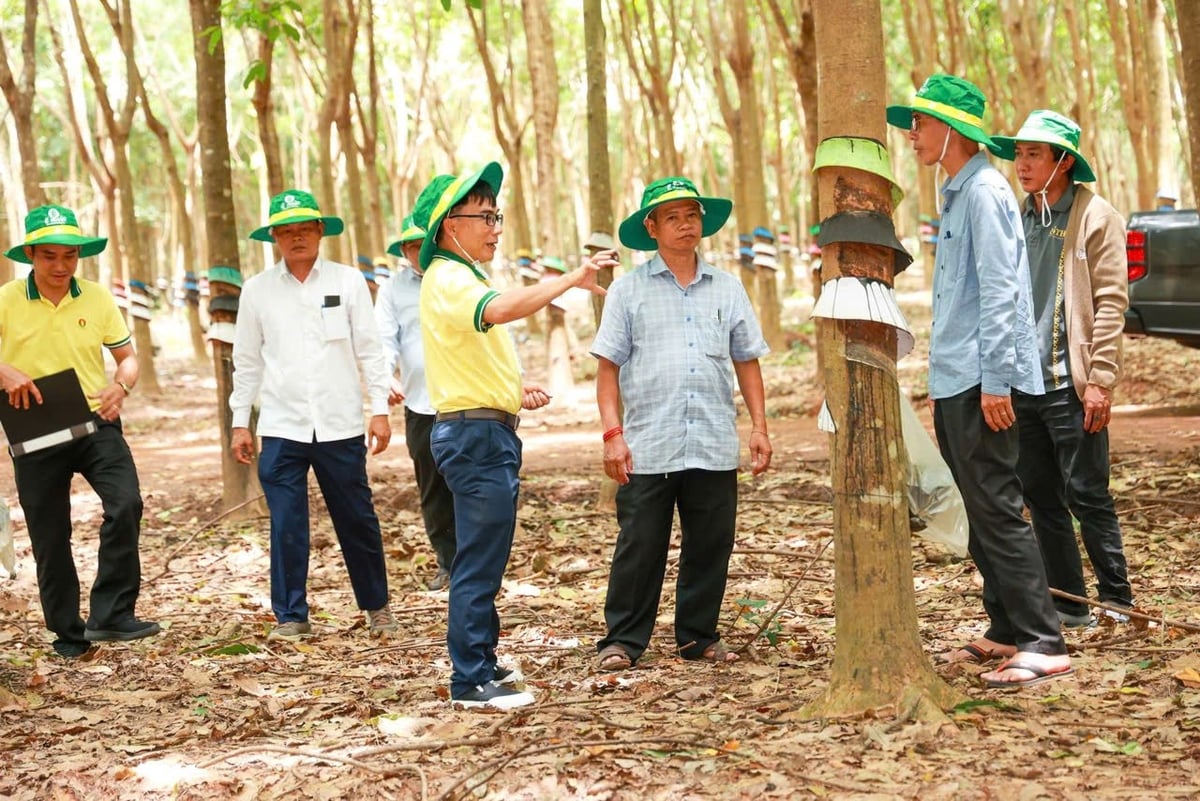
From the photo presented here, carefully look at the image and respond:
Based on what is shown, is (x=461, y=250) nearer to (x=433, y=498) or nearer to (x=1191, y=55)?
(x=433, y=498)

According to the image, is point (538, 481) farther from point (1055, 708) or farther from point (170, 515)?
point (1055, 708)

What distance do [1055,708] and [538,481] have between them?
19.5ft

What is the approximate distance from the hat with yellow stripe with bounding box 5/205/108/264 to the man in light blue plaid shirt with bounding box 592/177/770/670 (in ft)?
8.15

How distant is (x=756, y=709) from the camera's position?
441 centimetres

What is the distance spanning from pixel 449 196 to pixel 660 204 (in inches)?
32.9

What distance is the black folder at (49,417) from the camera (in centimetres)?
600

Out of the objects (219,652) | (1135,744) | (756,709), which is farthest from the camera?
(219,652)

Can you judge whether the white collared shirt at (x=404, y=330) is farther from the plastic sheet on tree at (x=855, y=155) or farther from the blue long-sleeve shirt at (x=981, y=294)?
the plastic sheet on tree at (x=855, y=155)

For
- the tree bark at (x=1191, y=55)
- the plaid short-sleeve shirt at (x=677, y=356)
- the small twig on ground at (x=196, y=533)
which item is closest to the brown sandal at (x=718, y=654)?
the plaid short-sleeve shirt at (x=677, y=356)

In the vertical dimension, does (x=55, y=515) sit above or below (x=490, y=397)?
below

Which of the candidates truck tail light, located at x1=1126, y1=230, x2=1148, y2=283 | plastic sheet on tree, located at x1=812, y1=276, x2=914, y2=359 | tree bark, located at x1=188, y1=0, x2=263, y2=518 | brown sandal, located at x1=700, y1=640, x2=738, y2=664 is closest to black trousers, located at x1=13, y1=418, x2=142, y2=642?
tree bark, located at x1=188, y1=0, x2=263, y2=518

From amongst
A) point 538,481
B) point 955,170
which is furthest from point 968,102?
point 538,481

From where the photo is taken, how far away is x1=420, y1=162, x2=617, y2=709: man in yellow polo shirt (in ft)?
15.6

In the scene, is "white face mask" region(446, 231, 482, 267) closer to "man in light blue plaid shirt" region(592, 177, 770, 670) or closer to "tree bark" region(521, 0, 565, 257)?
"man in light blue plaid shirt" region(592, 177, 770, 670)
